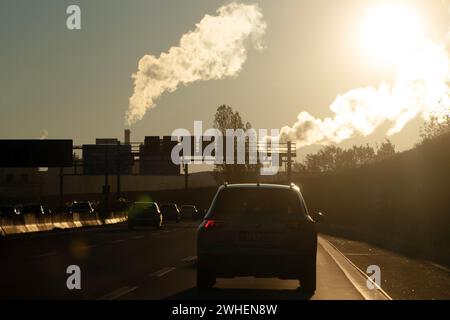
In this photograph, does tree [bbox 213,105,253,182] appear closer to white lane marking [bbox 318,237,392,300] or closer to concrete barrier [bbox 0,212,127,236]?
concrete barrier [bbox 0,212,127,236]

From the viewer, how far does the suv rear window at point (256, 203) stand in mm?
14461

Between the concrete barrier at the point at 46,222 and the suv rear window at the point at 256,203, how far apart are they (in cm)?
2545

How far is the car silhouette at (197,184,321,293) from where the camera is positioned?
1424 cm

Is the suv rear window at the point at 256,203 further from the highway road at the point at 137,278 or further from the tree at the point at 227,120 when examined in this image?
the tree at the point at 227,120

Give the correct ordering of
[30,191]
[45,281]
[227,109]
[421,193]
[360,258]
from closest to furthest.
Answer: [45,281]
[360,258]
[421,193]
[227,109]
[30,191]

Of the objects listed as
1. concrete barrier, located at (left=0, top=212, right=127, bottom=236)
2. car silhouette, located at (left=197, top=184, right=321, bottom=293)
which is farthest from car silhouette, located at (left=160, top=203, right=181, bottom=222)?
car silhouette, located at (left=197, top=184, right=321, bottom=293)

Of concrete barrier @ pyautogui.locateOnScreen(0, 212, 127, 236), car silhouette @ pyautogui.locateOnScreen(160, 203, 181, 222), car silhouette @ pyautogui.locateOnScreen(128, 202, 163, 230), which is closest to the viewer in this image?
concrete barrier @ pyautogui.locateOnScreen(0, 212, 127, 236)

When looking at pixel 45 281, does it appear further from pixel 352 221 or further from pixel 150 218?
pixel 352 221

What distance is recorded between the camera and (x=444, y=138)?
144ft

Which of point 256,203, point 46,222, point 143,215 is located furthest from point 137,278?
point 143,215

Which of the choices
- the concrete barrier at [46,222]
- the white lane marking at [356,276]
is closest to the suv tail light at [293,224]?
the white lane marking at [356,276]

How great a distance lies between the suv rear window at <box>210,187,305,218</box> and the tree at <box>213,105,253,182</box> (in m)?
89.4

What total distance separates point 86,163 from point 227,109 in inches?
889

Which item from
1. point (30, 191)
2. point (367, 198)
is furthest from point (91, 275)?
point (30, 191)
